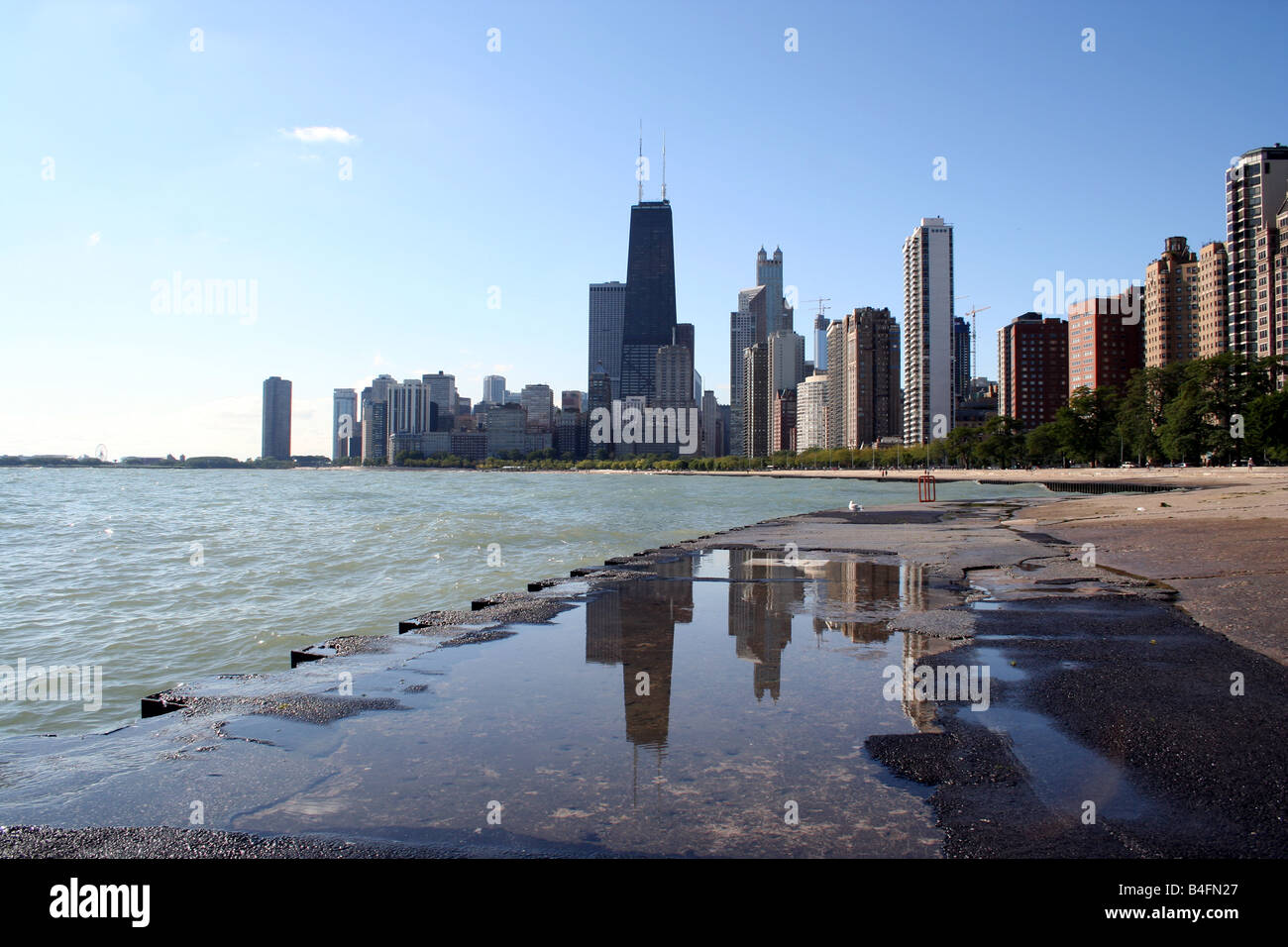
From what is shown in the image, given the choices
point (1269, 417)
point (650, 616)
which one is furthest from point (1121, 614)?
point (1269, 417)

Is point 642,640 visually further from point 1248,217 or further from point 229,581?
point 1248,217

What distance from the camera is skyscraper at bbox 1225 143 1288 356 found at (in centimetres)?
13550

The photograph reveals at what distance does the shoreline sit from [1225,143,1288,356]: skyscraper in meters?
159

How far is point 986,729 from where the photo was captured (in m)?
5.28

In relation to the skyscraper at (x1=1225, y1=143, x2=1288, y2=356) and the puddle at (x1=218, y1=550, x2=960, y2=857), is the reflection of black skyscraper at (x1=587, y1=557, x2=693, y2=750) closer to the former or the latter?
the puddle at (x1=218, y1=550, x2=960, y2=857)

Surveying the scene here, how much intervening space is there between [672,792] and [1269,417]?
90644 millimetres

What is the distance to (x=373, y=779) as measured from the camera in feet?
15.0

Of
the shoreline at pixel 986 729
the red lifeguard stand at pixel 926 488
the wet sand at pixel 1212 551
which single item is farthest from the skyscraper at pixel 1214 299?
the shoreline at pixel 986 729

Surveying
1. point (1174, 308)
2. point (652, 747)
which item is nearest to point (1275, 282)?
point (1174, 308)

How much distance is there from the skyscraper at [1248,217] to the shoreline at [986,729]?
159 metres

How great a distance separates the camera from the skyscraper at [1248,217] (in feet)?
445
